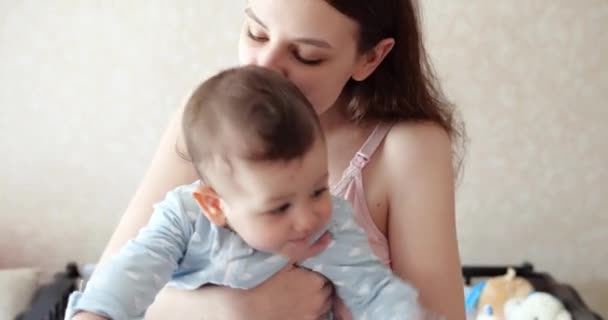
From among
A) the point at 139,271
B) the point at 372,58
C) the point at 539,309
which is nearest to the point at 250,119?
the point at 139,271

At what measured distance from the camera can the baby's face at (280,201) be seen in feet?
2.23

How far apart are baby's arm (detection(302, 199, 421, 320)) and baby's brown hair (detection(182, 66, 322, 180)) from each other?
16 centimetres

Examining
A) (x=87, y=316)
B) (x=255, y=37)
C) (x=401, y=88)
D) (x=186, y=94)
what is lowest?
(x=186, y=94)

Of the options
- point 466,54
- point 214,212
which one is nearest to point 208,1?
point 466,54

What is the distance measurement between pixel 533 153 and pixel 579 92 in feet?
0.66

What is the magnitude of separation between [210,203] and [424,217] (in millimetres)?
326

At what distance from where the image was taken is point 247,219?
72 cm

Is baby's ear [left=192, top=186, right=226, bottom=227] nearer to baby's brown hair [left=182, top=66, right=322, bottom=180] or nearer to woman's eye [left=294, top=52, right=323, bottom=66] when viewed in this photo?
baby's brown hair [left=182, top=66, right=322, bottom=180]

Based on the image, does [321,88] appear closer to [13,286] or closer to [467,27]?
[467,27]

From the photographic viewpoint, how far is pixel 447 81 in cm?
187

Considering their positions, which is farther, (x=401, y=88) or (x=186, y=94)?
(x=186, y=94)

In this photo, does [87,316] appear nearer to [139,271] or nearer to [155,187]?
[139,271]

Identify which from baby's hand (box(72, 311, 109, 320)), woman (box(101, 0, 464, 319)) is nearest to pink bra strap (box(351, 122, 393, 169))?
woman (box(101, 0, 464, 319))

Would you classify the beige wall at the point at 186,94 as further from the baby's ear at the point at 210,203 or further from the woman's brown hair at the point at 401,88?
the baby's ear at the point at 210,203
